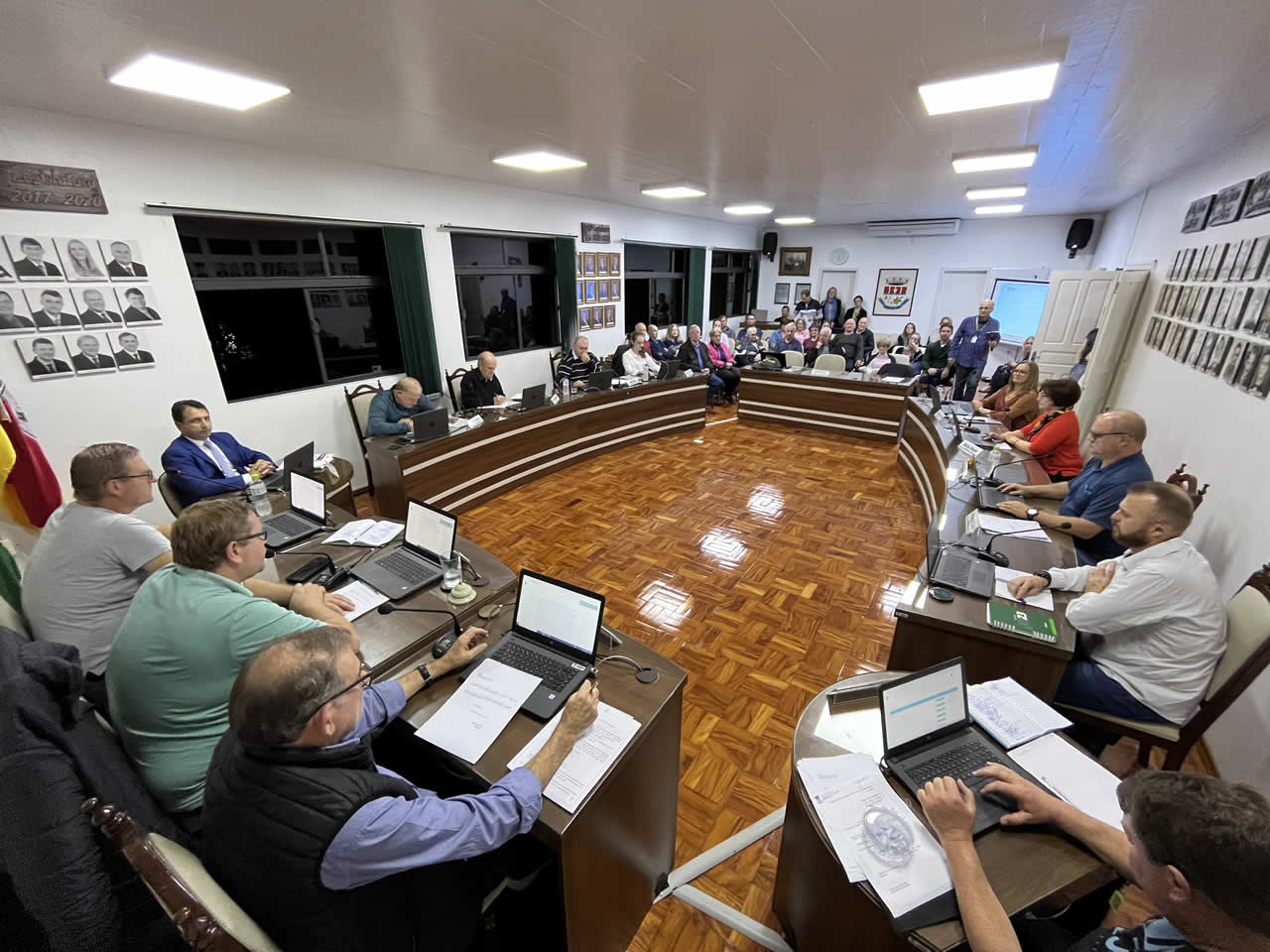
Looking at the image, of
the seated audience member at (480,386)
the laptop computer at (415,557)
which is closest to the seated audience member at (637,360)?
the seated audience member at (480,386)

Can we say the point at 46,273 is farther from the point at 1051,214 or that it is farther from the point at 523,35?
the point at 1051,214

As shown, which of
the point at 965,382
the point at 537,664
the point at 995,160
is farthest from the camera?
the point at 965,382

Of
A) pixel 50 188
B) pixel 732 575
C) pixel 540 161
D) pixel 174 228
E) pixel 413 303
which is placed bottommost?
pixel 732 575

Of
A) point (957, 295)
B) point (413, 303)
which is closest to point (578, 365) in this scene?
point (413, 303)

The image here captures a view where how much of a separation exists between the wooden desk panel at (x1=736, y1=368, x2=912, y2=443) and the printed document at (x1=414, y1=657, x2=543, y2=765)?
5700 millimetres

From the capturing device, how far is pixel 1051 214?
858 cm

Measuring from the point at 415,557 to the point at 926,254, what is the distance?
11286mm

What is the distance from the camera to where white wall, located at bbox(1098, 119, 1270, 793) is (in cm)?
209

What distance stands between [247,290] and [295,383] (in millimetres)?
812

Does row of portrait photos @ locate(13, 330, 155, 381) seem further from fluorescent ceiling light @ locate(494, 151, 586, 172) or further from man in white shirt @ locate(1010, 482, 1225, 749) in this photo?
man in white shirt @ locate(1010, 482, 1225, 749)

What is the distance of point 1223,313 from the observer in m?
3.14

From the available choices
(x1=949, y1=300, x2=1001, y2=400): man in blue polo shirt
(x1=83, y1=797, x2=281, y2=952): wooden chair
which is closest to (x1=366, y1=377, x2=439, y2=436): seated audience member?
(x1=83, y1=797, x2=281, y2=952): wooden chair

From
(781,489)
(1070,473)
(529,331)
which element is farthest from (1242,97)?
(529,331)

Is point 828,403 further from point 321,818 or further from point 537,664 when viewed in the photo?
point 321,818
